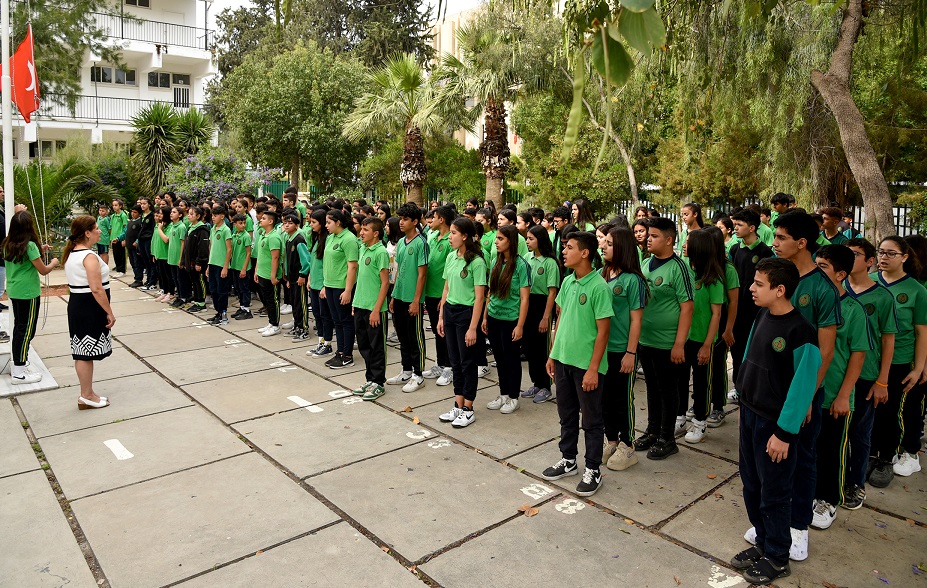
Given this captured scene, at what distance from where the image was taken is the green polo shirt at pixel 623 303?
4.64 meters

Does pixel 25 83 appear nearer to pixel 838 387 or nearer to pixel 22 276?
pixel 22 276

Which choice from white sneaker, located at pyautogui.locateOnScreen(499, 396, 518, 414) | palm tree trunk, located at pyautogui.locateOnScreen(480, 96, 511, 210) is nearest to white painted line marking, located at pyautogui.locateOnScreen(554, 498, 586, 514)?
white sneaker, located at pyautogui.locateOnScreen(499, 396, 518, 414)

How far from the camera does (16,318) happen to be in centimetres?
668

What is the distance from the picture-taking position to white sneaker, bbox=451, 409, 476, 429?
577 centimetres

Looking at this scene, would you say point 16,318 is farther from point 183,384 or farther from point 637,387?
point 637,387

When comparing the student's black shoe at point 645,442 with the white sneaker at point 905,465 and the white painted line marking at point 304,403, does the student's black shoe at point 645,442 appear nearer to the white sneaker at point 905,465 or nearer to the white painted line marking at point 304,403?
the white sneaker at point 905,465

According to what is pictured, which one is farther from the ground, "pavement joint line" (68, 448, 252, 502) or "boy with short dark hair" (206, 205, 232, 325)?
"boy with short dark hair" (206, 205, 232, 325)

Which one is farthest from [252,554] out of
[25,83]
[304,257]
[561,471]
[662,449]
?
[25,83]

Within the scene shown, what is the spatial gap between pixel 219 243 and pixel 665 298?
717cm

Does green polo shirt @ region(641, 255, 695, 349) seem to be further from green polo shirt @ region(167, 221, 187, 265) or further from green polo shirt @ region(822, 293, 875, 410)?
green polo shirt @ region(167, 221, 187, 265)

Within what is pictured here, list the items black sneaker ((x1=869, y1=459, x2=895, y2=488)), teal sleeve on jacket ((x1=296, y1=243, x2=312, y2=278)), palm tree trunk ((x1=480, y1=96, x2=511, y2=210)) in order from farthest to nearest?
palm tree trunk ((x1=480, y1=96, x2=511, y2=210)), teal sleeve on jacket ((x1=296, y1=243, x2=312, y2=278)), black sneaker ((x1=869, y1=459, x2=895, y2=488))

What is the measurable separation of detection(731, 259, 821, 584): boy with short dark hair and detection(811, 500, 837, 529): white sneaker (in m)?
0.62

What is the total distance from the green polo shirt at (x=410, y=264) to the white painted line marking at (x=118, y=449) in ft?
9.03

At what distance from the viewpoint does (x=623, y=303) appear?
15.7 ft
